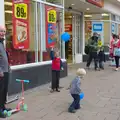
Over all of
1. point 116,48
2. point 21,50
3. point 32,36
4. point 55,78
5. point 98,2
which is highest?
point 98,2

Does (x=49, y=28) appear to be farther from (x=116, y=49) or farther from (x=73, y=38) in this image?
(x=73, y=38)

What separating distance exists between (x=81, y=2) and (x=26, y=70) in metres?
6.68

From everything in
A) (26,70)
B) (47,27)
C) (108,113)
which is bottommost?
(108,113)

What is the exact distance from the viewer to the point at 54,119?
6.34 meters

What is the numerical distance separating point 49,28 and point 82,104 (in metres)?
4.14

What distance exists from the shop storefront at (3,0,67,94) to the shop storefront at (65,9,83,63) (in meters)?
6.17

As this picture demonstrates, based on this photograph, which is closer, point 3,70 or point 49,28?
point 3,70

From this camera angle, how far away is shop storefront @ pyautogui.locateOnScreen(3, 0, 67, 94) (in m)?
8.88

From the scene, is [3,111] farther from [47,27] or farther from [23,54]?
[47,27]

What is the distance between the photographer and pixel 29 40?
9.87m

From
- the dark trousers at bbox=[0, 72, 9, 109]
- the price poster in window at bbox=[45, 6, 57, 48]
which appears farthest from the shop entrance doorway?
the dark trousers at bbox=[0, 72, 9, 109]

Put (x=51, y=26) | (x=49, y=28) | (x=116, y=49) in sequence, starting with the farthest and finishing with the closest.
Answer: (x=116, y=49) < (x=51, y=26) < (x=49, y=28)

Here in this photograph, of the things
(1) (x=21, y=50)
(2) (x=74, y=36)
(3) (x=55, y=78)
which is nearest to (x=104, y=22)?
(2) (x=74, y=36)

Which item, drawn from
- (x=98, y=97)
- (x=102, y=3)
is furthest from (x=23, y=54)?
(x=102, y=3)
